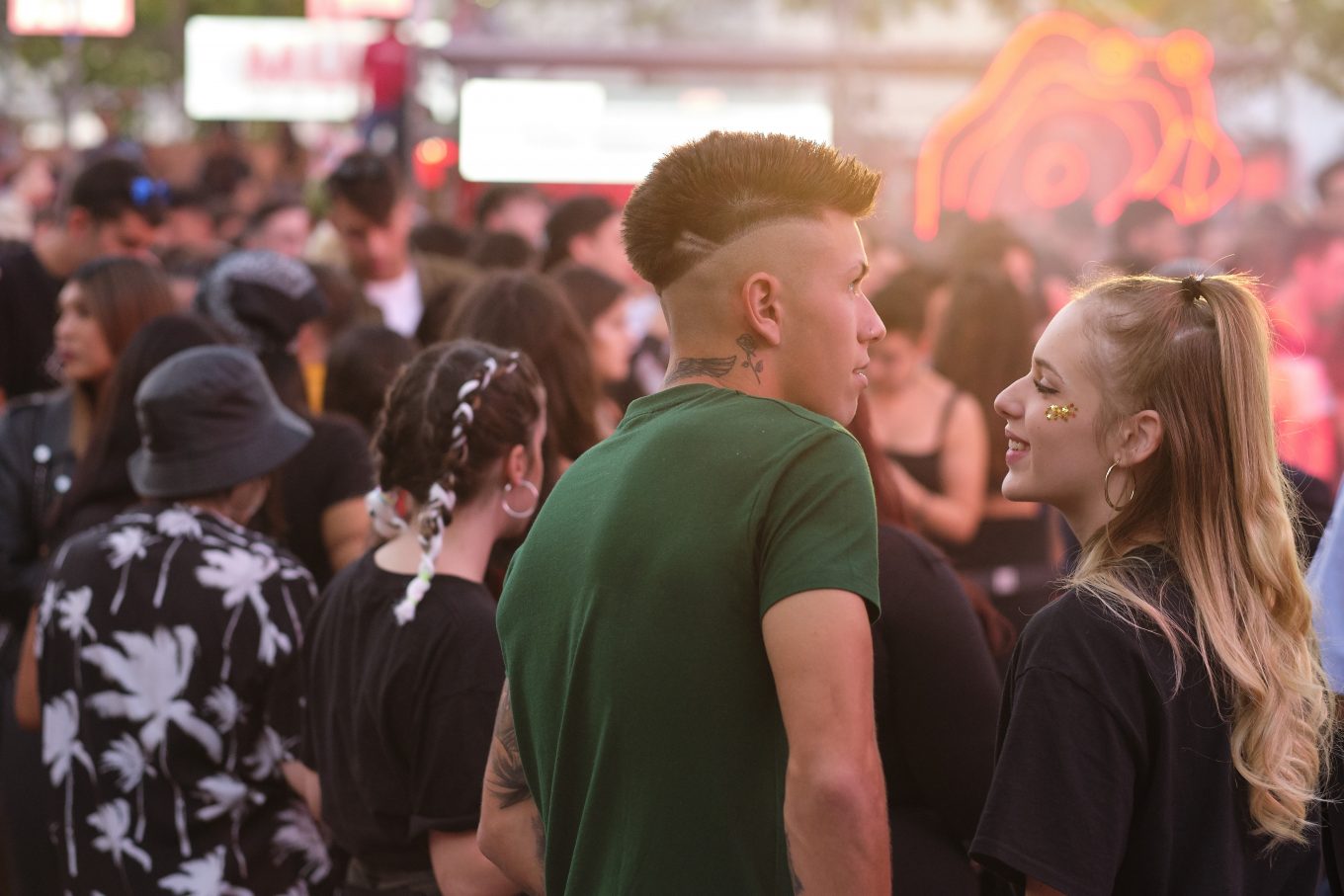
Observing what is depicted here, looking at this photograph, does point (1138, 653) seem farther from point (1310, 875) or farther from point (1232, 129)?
point (1232, 129)

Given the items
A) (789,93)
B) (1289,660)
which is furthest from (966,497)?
(789,93)

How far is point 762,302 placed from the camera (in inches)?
85.4

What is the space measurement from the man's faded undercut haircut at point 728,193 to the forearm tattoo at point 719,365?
13cm

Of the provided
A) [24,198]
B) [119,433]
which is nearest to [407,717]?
[119,433]

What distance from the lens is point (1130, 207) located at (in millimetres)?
10594

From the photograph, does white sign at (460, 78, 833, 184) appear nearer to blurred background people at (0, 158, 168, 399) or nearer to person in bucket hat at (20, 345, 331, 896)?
blurred background people at (0, 158, 168, 399)

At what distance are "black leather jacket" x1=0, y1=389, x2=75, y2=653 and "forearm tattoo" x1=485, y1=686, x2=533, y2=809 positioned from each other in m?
2.60

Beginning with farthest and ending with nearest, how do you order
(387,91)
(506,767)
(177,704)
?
1. (387,91)
2. (177,704)
3. (506,767)

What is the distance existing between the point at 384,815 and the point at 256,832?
0.65m

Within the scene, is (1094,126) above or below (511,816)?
above

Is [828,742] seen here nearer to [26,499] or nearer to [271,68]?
[26,499]

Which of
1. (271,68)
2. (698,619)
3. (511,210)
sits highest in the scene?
(271,68)

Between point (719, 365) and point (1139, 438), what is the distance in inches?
25.8

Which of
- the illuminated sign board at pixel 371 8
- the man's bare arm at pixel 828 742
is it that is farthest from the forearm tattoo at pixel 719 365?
the illuminated sign board at pixel 371 8
